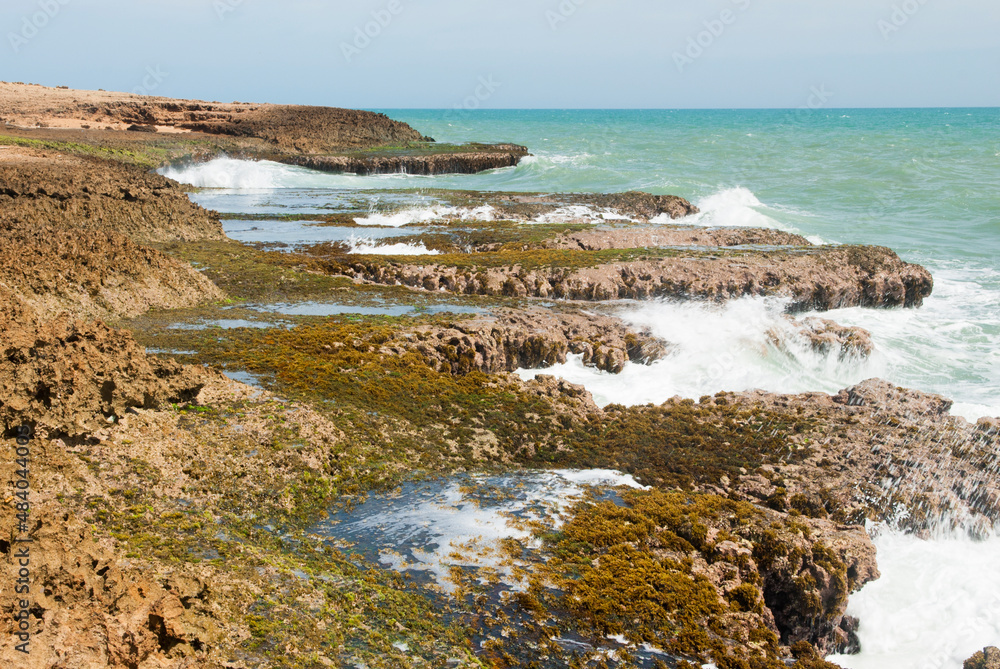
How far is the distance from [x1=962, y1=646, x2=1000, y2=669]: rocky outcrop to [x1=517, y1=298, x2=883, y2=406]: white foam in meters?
5.85

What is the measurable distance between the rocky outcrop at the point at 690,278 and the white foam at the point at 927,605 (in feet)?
31.8

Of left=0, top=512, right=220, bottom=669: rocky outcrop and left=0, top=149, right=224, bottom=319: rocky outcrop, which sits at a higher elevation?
left=0, top=149, right=224, bottom=319: rocky outcrop

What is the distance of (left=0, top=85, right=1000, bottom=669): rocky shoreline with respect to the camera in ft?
17.5

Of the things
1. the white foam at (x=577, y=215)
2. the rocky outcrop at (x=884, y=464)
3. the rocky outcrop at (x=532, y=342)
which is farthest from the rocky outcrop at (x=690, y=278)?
the white foam at (x=577, y=215)

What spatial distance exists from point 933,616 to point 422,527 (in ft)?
18.9

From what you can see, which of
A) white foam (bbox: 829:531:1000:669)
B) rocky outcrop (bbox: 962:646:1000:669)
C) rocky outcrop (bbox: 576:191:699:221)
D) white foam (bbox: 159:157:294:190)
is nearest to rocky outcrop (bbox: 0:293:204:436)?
white foam (bbox: 829:531:1000:669)

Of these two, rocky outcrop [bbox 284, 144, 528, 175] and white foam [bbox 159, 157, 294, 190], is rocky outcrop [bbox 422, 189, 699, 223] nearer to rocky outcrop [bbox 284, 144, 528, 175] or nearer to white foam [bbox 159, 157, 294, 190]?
white foam [bbox 159, 157, 294, 190]

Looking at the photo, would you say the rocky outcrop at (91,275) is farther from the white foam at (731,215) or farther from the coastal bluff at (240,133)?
the coastal bluff at (240,133)

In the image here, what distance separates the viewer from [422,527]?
282 inches

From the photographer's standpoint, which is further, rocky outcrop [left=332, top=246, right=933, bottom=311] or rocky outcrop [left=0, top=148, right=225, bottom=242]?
rocky outcrop [left=332, top=246, right=933, bottom=311]

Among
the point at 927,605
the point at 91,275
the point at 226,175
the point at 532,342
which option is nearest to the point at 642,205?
the point at 532,342

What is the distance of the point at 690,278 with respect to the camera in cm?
1831

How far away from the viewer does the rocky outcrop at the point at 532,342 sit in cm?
1234

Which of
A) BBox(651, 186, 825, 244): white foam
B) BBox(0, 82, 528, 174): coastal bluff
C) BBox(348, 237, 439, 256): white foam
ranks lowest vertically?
BBox(348, 237, 439, 256): white foam
